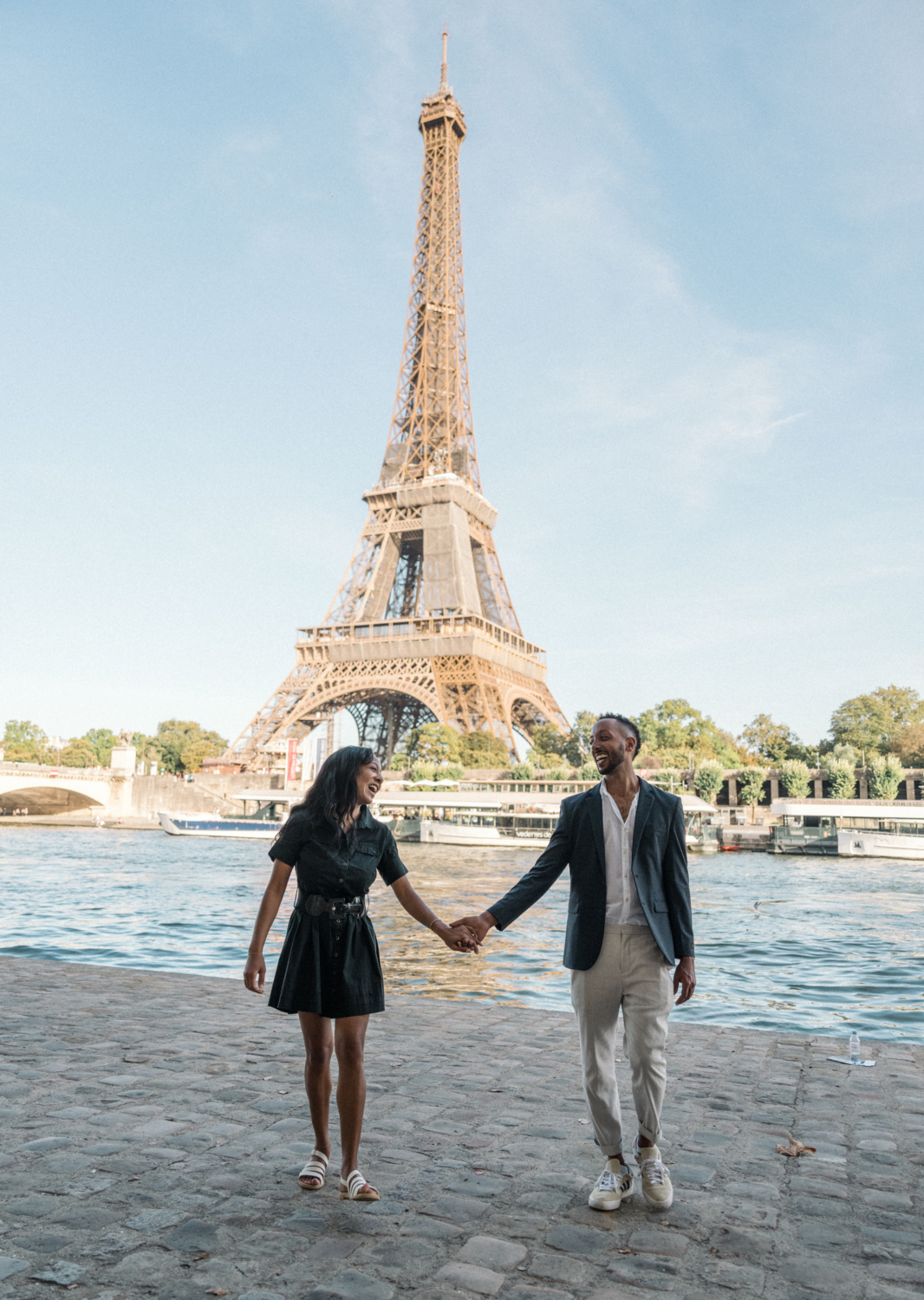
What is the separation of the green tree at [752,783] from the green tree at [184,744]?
176 ft

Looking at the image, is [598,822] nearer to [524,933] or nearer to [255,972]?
[255,972]

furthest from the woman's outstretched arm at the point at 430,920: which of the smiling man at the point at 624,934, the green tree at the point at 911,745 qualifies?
the green tree at the point at 911,745

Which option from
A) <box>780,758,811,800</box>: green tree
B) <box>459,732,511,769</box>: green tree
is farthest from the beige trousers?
<box>780,758,811,800</box>: green tree

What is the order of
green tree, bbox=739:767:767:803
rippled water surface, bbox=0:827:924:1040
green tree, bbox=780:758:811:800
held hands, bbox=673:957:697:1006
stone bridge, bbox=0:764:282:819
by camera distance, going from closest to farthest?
held hands, bbox=673:957:697:1006
rippled water surface, bbox=0:827:924:1040
green tree, bbox=780:758:811:800
green tree, bbox=739:767:767:803
stone bridge, bbox=0:764:282:819

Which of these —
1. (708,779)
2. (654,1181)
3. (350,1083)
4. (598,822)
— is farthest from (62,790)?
(654,1181)

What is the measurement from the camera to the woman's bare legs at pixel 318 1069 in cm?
410

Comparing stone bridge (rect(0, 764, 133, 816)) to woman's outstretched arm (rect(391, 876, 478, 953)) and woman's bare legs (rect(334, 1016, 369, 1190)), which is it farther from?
woman's bare legs (rect(334, 1016, 369, 1190))

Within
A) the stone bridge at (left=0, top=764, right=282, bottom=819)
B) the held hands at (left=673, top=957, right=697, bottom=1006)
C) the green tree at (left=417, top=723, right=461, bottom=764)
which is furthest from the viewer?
the stone bridge at (left=0, top=764, right=282, bottom=819)

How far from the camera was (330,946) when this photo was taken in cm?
407

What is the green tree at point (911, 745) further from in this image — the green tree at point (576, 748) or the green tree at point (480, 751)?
the green tree at point (480, 751)

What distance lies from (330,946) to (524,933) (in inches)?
564

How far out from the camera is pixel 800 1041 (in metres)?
7.37

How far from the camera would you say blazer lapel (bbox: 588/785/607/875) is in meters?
4.27

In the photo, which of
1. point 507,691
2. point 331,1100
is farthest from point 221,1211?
point 507,691
